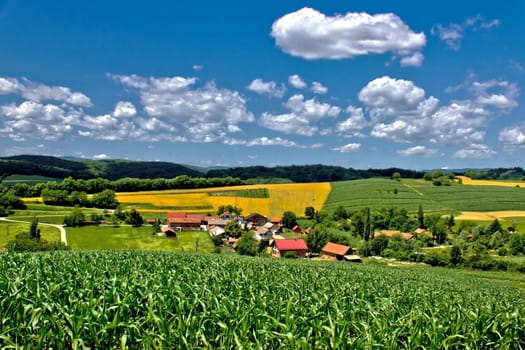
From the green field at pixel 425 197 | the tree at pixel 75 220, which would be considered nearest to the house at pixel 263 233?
A: the green field at pixel 425 197

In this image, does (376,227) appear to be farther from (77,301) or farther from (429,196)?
(77,301)

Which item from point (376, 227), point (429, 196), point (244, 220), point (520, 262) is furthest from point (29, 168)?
point (520, 262)

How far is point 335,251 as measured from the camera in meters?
77.4

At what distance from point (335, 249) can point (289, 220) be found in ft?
86.3

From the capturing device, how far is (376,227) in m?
105

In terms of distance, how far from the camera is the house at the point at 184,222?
8497 cm

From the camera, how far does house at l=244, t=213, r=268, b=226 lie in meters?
102

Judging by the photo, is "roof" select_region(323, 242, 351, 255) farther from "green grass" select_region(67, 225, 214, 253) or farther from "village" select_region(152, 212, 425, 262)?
"green grass" select_region(67, 225, 214, 253)

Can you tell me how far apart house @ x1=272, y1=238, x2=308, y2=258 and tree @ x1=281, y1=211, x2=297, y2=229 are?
23.2 meters

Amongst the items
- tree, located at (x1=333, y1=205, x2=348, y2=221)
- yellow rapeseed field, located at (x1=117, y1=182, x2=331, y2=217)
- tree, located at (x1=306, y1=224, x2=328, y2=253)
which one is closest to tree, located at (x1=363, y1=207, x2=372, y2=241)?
tree, located at (x1=333, y1=205, x2=348, y2=221)

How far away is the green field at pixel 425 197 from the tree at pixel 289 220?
45.4ft

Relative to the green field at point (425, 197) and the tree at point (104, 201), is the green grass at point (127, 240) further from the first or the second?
the green field at point (425, 197)

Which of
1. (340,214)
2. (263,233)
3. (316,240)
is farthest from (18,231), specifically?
(340,214)

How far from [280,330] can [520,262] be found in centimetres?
7397
